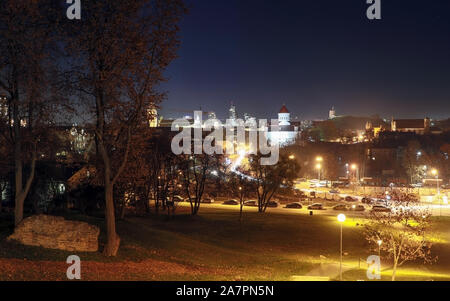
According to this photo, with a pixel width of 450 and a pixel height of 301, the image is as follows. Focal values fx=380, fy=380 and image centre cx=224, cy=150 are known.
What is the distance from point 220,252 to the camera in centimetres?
2019

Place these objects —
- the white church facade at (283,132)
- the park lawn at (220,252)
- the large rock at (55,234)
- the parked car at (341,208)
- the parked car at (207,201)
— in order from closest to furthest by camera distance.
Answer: the park lawn at (220,252), the large rock at (55,234), the parked car at (341,208), the parked car at (207,201), the white church facade at (283,132)

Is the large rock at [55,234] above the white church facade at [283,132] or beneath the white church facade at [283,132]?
beneath

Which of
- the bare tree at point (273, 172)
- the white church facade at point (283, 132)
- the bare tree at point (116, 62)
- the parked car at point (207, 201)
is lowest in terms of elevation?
the parked car at point (207, 201)

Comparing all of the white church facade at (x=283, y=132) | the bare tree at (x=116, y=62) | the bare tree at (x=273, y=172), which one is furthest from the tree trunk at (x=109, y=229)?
the white church facade at (x=283, y=132)

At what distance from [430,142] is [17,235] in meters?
128

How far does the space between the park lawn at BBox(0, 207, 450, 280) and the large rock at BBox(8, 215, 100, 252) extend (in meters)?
0.42

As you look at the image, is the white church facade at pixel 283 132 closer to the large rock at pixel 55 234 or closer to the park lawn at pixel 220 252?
the park lawn at pixel 220 252

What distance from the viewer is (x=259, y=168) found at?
4194 cm

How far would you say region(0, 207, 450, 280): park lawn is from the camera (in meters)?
11.7

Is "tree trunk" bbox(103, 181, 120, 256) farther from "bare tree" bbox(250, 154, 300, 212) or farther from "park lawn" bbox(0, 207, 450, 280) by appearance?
"bare tree" bbox(250, 154, 300, 212)

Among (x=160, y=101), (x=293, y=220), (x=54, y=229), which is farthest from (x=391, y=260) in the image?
(x=54, y=229)

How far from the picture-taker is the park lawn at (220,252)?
11.7m

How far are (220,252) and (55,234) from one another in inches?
363

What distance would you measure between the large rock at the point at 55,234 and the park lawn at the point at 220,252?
417 millimetres
